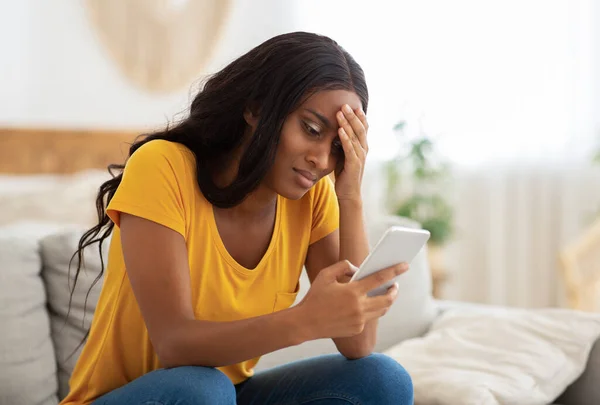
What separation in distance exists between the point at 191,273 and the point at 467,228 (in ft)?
9.74

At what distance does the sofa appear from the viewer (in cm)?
178

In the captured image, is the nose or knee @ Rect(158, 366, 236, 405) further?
the nose

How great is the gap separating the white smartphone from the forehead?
0.83 feet

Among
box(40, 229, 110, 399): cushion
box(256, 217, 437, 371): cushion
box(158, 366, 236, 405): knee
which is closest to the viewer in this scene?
box(158, 366, 236, 405): knee

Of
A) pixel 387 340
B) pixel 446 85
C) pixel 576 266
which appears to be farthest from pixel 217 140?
pixel 446 85

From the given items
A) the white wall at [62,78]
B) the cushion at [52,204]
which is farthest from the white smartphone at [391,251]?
the white wall at [62,78]

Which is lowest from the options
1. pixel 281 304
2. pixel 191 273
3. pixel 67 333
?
pixel 67 333

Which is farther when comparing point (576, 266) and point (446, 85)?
point (446, 85)

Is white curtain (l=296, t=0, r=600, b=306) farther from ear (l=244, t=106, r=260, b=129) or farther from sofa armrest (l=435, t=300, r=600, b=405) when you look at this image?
ear (l=244, t=106, r=260, b=129)

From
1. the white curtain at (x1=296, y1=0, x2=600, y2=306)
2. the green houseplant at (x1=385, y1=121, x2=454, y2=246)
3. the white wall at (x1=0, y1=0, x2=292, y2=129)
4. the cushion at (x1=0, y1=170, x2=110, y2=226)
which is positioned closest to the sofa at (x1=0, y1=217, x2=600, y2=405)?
the cushion at (x1=0, y1=170, x2=110, y2=226)

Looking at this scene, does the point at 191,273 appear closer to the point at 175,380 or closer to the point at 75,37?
the point at 175,380

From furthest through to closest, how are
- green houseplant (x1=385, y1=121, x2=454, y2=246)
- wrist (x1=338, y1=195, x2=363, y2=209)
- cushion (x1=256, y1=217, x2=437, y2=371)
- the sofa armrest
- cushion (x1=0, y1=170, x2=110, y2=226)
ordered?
1. green houseplant (x1=385, y1=121, x2=454, y2=246)
2. cushion (x1=0, y1=170, x2=110, y2=226)
3. cushion (x1=256, y1=217, x2=437, y2=371)
4. the sofa armrest
5. wrist (x1=338, y1=195, x2=363, y2=209)

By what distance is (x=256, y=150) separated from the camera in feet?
4.58

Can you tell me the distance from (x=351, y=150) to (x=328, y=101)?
0.11 meters
